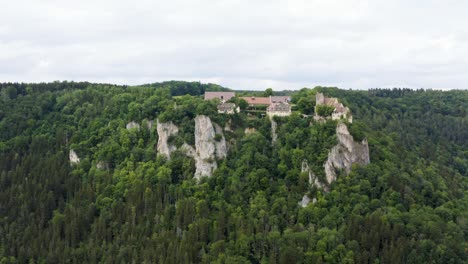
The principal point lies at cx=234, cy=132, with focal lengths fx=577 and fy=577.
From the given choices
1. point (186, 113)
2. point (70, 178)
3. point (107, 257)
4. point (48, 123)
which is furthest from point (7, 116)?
point (107, 257)

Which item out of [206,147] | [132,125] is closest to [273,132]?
[206,147]

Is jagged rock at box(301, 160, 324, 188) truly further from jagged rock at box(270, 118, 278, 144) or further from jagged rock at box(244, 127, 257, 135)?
jagged rock at box(244, 127, 257, 135)

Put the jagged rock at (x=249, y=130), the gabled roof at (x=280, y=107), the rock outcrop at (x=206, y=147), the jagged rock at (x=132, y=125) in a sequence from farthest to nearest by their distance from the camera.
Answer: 1. the jagged rock at (x=132, y=125)
2. the jagged rock at (x=249, y=130)
3. the gabled roof at (x=280, y=107)
4. the rock outcrop at (x=206, y=147)

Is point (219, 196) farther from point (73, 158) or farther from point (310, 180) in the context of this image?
point (73, 158)

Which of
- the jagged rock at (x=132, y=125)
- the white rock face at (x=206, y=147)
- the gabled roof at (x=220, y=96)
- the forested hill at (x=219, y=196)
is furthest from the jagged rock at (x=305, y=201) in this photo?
the jagged rock at (x=132, y=125)

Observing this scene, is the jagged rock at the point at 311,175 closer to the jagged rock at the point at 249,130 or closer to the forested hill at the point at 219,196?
the forested hill at the point at 219,196

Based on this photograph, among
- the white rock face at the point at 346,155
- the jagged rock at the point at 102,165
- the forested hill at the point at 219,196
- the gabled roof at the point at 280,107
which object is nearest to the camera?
the forested hill at the point at 219,196
